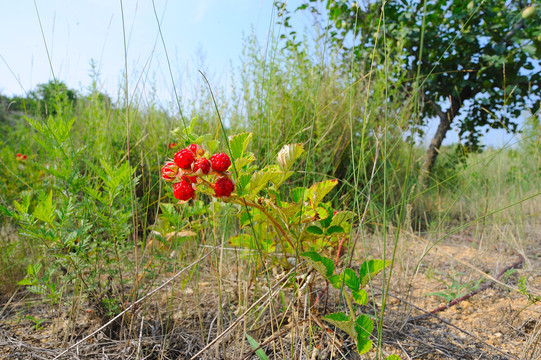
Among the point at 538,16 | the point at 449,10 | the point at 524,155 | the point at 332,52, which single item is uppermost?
the point at 449,10

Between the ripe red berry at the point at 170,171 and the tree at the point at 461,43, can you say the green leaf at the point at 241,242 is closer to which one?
the ripe red berry at the point at 170,171

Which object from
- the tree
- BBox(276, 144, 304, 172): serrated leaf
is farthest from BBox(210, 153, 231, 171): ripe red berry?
the tree

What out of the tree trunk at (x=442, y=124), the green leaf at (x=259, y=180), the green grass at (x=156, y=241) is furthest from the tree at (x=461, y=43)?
the green leaf at (x=259, y=180)

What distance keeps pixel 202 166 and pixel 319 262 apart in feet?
1.10

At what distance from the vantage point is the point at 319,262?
0.73 metres

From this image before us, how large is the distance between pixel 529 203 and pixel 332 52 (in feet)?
6.56

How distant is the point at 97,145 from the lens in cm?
147

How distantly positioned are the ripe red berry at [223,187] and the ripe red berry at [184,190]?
0.06 m

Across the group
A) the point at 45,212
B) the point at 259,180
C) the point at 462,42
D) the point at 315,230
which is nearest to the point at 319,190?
the point at 315,230

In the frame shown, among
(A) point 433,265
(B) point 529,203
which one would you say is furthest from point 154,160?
(B) point 529,203

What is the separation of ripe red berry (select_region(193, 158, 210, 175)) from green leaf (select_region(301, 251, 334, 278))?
282mm

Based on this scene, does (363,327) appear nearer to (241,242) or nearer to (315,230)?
(315,230)

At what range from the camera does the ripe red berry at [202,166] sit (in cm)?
62

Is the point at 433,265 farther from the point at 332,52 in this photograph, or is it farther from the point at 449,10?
the point at 449,10
